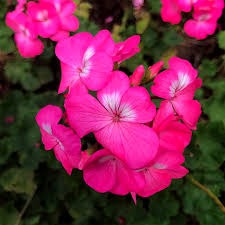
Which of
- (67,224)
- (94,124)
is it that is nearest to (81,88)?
(94,124)

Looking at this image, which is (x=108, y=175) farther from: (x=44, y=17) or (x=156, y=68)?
(x=44, y=17)

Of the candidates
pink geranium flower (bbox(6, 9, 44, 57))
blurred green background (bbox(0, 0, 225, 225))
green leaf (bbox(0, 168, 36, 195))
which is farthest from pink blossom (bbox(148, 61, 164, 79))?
green leaf (bbox(0, 168, 36, 195))

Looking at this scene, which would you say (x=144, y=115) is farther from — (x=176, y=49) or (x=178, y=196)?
(x=176, y=49)

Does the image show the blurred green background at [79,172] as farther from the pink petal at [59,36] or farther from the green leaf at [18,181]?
the pink petal at [59,36]

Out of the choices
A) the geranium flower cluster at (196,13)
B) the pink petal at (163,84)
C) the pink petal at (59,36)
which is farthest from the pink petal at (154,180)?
the geranium flower cluster at (196,13)

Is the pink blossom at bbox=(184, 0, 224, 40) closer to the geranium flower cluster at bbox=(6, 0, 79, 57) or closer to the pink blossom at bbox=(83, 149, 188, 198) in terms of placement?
the geranium flower cluster at bbox=(6, 0, 79, 57)

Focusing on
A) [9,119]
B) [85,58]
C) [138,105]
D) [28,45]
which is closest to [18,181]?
[9,119]
